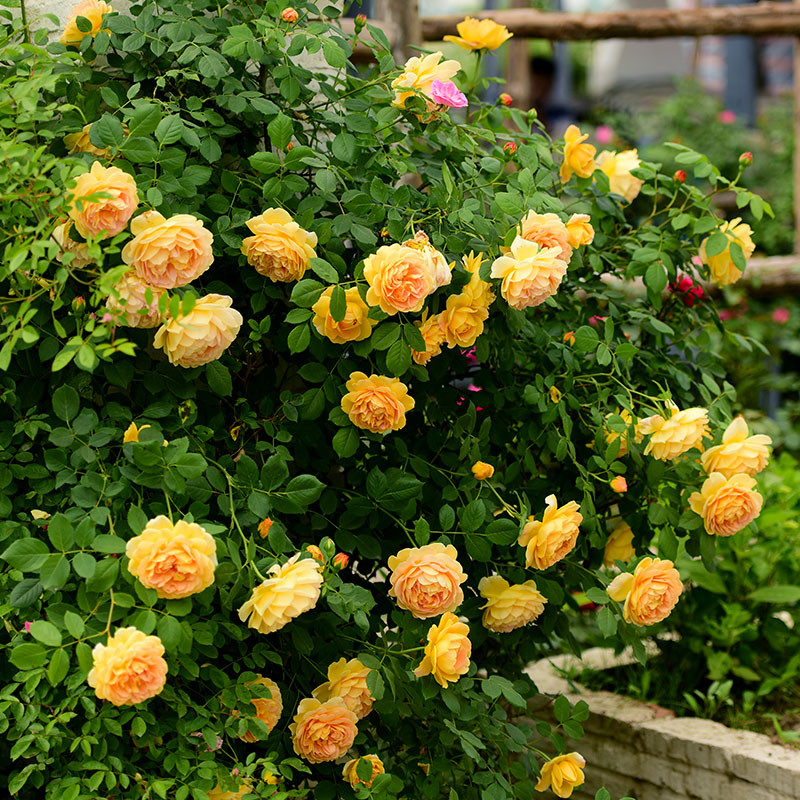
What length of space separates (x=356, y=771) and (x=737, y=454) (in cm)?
76

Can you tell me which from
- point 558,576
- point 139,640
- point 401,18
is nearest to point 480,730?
point 558,576

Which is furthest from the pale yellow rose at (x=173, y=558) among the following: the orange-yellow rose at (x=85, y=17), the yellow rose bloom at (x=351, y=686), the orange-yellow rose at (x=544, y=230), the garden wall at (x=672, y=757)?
the garden wall at (x=672, y=757)

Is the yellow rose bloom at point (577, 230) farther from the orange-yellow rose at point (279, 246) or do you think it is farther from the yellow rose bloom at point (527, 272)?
the orange-yellow rose at point (279, 246)

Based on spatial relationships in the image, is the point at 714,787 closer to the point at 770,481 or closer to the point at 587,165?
the point at 770,481

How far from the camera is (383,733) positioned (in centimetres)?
158

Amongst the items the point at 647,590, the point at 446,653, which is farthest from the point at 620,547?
the point at 446,653

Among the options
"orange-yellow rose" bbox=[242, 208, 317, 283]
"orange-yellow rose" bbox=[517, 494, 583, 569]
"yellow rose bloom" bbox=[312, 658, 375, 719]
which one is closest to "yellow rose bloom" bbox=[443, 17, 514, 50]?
"orange-yellow rose" bbox=[242, 208, 317, 283]

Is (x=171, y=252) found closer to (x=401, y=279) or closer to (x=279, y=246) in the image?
(x=279, y=246)

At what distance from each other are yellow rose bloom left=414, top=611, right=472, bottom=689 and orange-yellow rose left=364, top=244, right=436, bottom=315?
0.45 m

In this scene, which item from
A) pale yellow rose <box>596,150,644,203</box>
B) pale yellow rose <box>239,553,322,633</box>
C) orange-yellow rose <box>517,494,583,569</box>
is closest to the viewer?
pale yellow rose <box>239,553,322,633</box>

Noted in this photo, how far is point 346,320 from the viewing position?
4.40 feet

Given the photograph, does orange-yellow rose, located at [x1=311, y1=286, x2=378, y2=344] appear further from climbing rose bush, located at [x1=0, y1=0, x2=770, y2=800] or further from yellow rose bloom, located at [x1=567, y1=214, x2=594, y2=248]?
yellow rose bloom, located at [x1=567, y1=214, x2=594, y2=248]

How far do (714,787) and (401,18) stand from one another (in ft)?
7.88

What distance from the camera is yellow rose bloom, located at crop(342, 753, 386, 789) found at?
4.54 ft
